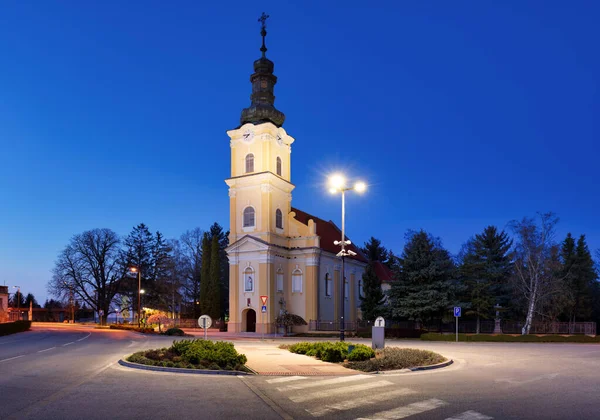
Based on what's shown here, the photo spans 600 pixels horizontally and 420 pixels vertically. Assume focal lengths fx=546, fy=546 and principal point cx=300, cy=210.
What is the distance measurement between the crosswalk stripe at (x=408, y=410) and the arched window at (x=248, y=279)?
40423mm

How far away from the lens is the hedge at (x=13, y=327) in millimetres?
43094

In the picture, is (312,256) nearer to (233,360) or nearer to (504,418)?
(233,360)

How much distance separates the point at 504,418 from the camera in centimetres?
916

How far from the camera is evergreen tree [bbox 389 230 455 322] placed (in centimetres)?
4334

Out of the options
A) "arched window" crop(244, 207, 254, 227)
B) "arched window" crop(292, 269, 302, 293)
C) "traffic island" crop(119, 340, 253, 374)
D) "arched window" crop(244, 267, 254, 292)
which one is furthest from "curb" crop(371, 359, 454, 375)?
"arched window" crop(244, 207, 254, 227)

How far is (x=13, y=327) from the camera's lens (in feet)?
151

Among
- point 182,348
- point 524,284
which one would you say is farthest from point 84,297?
point 182,348

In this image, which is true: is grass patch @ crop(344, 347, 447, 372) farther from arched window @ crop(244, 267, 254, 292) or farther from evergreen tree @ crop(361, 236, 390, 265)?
evergreen tree @ crop(361, 236, 390, 265)

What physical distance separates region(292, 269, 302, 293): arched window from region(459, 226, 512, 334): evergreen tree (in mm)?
15040

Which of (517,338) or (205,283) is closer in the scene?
(517,338)

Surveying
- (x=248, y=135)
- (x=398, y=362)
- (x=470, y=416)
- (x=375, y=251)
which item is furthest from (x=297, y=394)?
(x=375, y=251)

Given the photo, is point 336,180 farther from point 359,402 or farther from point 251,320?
point 251,320

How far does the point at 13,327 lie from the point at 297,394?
42217 mm

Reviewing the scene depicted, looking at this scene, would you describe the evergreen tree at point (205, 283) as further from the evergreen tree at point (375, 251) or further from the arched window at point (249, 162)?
the evergreen tree at point (375, 251)
